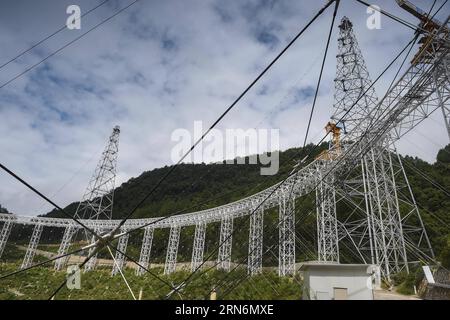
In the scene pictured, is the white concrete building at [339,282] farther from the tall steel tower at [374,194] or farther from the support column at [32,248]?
the support column at [32,248]

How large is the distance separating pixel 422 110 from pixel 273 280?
1106cm

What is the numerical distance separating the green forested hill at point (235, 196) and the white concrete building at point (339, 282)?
678 cm

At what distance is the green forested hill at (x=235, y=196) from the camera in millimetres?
25464

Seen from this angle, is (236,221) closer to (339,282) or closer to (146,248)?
(146,248)

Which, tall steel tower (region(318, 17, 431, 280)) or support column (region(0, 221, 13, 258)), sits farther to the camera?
support column (region(0, 221, 13, 258))

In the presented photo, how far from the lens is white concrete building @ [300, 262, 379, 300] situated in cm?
841

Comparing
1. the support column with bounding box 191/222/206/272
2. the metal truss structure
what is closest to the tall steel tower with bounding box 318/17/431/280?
the metal truss structure

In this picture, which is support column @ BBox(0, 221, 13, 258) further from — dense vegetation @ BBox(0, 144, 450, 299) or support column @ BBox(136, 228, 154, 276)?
support column @ BBox(136, 228, 154, 276)

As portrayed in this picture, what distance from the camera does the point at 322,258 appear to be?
1852 centimetres

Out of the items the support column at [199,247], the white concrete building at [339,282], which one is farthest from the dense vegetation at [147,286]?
the support column at [199,247]

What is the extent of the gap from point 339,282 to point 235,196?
39.9 metres

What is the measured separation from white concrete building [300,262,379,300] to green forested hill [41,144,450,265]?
6.78 metres

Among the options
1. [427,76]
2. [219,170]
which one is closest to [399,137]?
[427,76]
